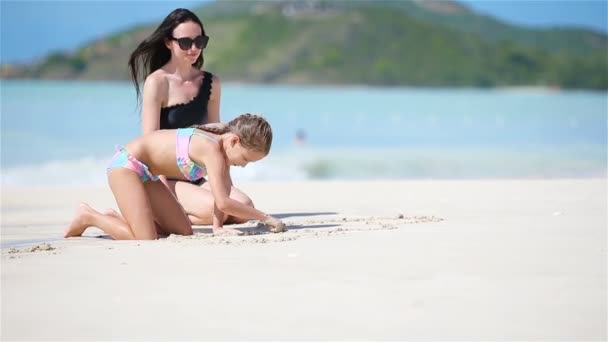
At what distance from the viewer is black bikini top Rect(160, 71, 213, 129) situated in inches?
250

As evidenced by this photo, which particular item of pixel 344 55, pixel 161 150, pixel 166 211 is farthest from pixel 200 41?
pixel 344 55

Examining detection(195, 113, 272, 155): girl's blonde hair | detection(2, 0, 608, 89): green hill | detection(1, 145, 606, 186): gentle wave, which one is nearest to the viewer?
detection(195, 113, 272, 155): girl's blonde hair

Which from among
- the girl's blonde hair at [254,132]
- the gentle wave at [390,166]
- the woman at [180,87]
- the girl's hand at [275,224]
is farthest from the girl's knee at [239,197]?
the gentle wave at [390,166]

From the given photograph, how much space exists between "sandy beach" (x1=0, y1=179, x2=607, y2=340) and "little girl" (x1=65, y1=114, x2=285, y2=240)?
0.59ft

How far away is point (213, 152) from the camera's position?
5.27m

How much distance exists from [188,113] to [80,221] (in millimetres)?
1150

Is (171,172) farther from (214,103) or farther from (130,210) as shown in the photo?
(214,103)

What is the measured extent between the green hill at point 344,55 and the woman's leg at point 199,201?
376ft

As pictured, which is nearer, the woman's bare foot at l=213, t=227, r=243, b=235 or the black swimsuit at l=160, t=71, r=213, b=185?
the woman's bare foot at l=213, t=227, r=243, b=235

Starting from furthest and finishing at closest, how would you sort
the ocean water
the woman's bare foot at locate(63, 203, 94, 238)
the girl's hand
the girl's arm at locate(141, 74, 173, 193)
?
the ocean water → the girl's arm at locate(141, 74, 173, 193) → the woman's bare foot at locate(63, 203, 94, 238) → the girl's hand

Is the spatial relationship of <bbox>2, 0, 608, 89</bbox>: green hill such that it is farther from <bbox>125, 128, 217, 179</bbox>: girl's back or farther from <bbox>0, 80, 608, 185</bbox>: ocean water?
<bbox>125, 128, 217, 179</bbox>: girl's back

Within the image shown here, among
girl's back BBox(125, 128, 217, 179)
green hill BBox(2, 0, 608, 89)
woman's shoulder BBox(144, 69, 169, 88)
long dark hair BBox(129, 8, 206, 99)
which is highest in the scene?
green hill BBox(2, 0, 608, 89)

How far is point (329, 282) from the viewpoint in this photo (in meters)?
3.89

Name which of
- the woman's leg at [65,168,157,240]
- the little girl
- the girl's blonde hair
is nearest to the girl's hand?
the little girl
